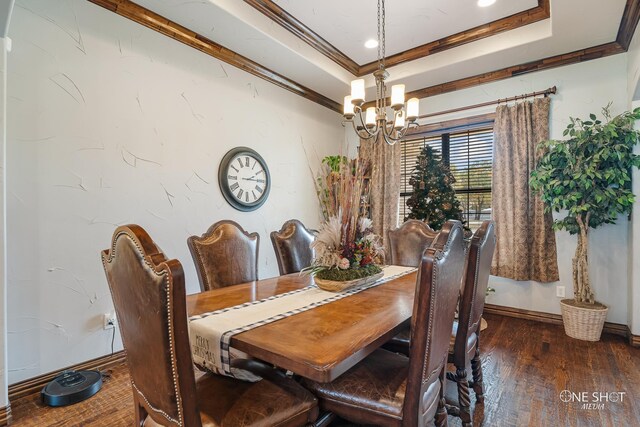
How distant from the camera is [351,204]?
1727mm

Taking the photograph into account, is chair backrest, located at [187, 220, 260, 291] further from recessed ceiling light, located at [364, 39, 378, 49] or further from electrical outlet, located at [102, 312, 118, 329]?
recessed ceiling light, located at [364, 39, 378, 49]

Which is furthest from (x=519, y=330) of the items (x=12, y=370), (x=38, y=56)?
(x=38, y=56)

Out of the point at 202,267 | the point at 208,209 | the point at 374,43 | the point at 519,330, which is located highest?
the point at 374,43

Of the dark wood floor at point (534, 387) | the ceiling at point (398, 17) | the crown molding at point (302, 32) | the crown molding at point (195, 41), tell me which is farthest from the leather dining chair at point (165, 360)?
the ceiling at point (398, 17)

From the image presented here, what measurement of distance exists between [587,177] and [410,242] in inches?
65.5

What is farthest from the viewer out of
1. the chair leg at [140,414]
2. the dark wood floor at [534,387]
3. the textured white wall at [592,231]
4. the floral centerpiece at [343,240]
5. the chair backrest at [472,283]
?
the textured white wall at [592,231]

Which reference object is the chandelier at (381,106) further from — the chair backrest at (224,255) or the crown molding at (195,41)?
the crown molding at (195,41)

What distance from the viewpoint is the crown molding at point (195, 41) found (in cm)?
251

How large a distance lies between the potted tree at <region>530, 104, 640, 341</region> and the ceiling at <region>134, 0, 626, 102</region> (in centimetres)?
82

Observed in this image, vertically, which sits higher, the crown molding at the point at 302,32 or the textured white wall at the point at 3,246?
the crown molding at the point at 302,32

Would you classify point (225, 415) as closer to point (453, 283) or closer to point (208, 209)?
point (453, 283)

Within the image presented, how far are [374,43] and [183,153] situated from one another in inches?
92.7

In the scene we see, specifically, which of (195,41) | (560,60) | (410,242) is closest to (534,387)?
(410,242)

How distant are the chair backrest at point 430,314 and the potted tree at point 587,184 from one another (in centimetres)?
245
